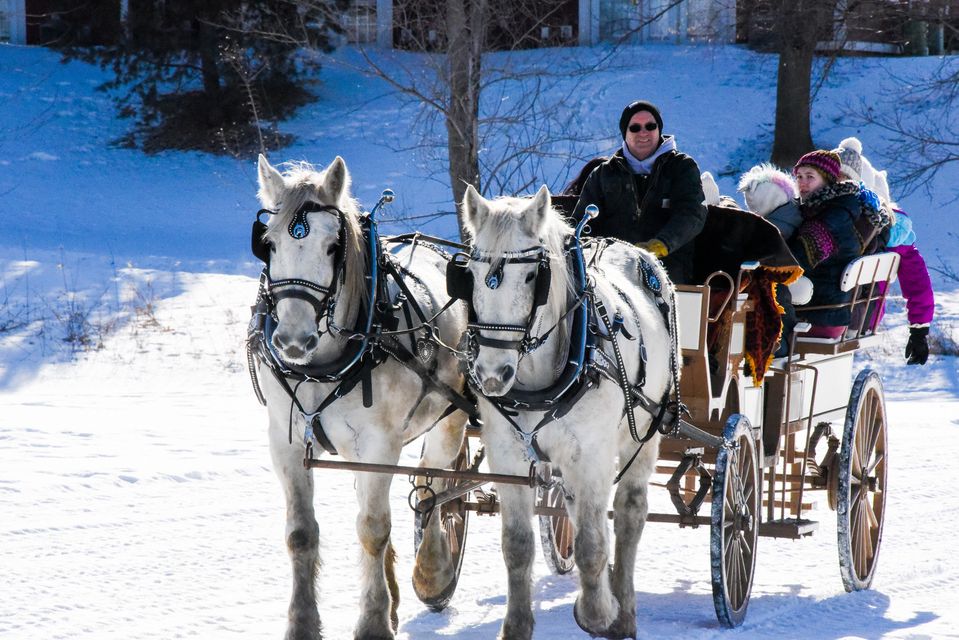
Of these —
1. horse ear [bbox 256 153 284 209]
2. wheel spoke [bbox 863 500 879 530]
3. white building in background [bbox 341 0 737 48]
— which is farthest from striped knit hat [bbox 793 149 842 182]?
white building in background [bbox 341 0 737 48]

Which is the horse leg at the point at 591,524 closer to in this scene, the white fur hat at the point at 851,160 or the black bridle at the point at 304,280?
the black bridle at the point at 304,280

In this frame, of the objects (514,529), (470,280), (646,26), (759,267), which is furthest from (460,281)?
(646,26)

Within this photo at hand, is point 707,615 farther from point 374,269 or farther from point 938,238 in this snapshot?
point 938,238

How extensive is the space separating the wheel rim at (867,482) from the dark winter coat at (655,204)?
52.6 inches

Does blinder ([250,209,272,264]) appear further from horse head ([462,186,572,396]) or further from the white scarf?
the white scarf

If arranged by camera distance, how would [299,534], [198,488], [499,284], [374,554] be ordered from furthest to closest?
[198,488] → [374,554] → [299,534] → [499,284]

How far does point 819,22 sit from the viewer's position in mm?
21703

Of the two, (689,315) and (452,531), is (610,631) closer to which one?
(452,531)

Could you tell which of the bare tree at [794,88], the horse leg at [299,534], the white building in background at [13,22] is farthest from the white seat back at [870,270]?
the white building in background at [13,22]

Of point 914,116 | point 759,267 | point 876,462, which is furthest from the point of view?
point 914,116

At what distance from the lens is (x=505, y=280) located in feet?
14.9

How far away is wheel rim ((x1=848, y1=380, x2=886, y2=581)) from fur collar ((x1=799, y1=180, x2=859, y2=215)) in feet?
3.70

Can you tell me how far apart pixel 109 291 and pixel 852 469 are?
1116cm

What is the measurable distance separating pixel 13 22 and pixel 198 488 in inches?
1023
